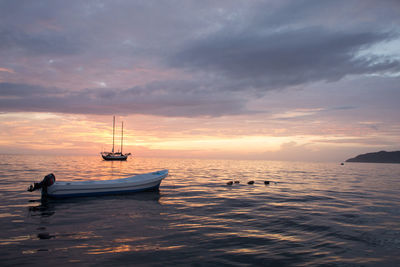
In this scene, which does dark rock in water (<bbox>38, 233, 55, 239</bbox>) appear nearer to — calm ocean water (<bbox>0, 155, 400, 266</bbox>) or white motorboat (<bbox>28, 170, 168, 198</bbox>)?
calm ocean water (<bbox>0, 155, 400, 266</bbox>)

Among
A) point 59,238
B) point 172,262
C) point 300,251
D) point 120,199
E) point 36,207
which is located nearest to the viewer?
point 172,262

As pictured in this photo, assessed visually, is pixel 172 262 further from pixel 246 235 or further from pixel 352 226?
pixel 352 226

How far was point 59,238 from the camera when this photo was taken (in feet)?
33.4

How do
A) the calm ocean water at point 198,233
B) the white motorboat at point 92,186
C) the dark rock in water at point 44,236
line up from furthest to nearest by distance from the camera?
the white motorboat at point 92,186 → the dark rock in water at point 44,236 → the calm ocean water at point 198,233

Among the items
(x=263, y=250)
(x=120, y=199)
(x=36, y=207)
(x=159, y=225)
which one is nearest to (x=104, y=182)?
(x=120, y=199)

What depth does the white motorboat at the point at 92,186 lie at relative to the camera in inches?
756

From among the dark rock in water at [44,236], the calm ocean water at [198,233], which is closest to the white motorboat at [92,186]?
the calm ocean water at [198,233]

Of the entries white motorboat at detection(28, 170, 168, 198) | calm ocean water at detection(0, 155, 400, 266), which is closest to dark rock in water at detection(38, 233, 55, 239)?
calm ocean water at detection(0, 155, 400, 266)

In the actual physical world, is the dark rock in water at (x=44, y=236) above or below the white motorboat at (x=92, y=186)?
below

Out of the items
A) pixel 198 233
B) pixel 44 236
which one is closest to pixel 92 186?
pixel 44 236

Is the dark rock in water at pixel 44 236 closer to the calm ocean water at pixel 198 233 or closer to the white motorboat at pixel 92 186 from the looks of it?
the calm ocean water at pixel 198 233

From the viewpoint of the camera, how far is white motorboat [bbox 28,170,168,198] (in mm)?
19203

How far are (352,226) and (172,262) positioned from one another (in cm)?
988

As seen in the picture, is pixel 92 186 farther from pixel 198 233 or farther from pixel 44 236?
pixel 198 233
